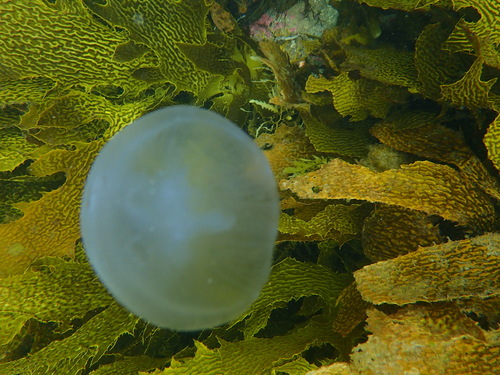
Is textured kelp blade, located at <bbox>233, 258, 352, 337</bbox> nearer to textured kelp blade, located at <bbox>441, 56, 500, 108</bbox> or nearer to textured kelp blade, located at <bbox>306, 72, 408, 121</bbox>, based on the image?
textured kelp blade, located at <bbox>306, 72, 408, 121</bbox>

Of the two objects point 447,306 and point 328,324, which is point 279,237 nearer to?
point 328,324

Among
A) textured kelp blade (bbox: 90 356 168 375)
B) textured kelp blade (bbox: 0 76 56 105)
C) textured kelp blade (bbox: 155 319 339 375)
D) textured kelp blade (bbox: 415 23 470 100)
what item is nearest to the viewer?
textured kelp blade (bbox: 155 319 339 375)

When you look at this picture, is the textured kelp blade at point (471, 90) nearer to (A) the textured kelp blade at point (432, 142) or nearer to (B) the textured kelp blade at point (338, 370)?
(A) the textured kelp blade at point (432, 142)

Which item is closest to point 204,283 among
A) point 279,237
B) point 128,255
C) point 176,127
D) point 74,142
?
point 128,255

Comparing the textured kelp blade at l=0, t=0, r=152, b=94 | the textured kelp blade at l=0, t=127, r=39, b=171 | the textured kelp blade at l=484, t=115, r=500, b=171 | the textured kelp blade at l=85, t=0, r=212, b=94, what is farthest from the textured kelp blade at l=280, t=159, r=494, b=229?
the textured kelp blade at l=0, t=127, r=39, b=171

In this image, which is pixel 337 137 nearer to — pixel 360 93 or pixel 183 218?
pixel 360 93

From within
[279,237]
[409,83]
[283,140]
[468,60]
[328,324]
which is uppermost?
[468,60]

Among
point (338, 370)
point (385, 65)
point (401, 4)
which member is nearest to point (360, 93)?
point (385, 65)
